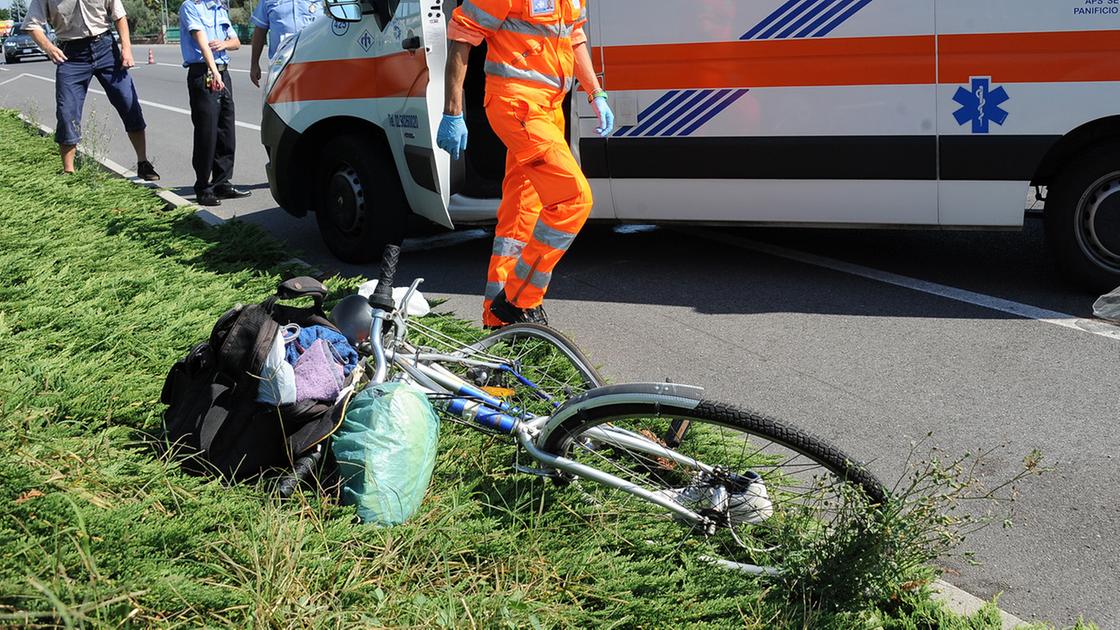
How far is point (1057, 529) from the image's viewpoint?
357cm

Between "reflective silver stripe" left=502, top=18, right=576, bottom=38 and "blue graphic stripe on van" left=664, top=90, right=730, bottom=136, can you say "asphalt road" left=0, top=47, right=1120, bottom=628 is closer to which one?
"blue graphic stripe on van" left=664, top=90, right=730, bottom=136

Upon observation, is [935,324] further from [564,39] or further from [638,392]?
[638,392]

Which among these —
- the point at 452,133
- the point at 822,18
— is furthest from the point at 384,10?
the point at 822,18

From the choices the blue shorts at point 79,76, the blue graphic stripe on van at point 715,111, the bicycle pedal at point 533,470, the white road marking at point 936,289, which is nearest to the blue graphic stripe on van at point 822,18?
the blue graphic stripe on van at point 715,111

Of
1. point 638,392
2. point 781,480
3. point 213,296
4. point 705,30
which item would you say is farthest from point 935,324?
point 213,296

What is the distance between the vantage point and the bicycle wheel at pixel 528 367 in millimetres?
3809

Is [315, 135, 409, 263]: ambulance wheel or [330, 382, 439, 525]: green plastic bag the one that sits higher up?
[315, 135, 409, 263]: ambulance wheel

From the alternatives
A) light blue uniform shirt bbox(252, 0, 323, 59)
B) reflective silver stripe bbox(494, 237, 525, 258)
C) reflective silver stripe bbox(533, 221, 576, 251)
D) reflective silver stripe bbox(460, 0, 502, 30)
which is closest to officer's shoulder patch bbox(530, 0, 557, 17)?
reflective silver stripe bbox(460, 0, 502, 30)

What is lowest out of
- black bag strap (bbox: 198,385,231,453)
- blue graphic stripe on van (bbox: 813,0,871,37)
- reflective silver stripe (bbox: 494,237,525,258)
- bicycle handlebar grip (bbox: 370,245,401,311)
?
black bag strap (bbox: 198,385,231,453)

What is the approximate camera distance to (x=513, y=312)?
4.95 meters

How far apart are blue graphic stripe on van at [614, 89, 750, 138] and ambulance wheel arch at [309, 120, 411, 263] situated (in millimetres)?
1487

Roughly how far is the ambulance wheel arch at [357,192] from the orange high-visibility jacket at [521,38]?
208 centimetres

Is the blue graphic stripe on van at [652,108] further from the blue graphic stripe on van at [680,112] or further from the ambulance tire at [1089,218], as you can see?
the ambulance tire at [1089,218]

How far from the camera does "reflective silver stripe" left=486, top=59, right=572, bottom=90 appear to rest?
15.7ft
